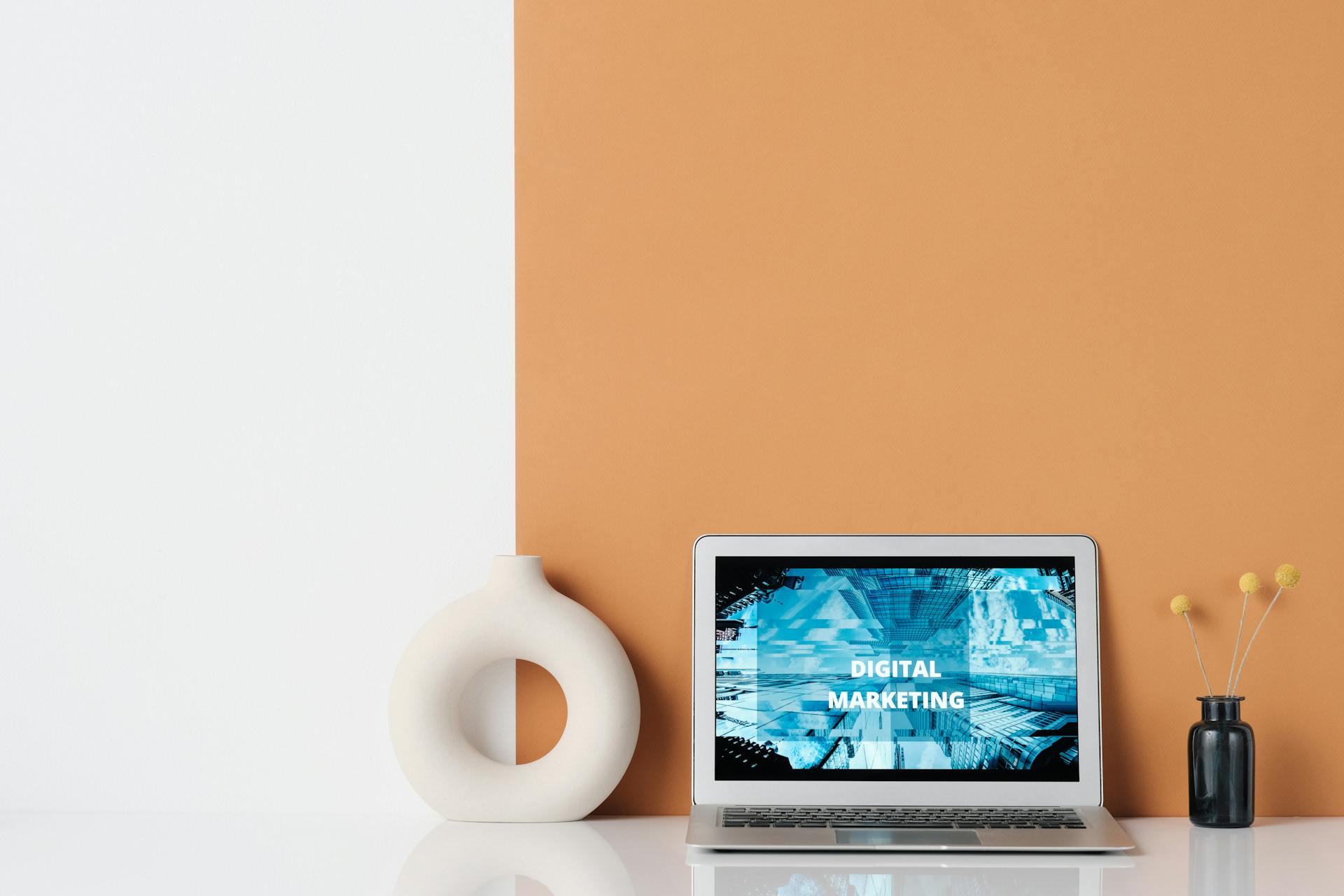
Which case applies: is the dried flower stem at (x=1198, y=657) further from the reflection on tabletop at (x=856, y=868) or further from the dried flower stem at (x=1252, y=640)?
the reflection on tabletop at (x=856, y=868)

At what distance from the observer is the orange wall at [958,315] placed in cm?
139

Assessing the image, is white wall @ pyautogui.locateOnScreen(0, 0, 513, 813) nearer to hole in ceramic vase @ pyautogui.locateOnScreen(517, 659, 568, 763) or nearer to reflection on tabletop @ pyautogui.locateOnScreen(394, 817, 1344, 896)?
hole in ceramic vase @ pyautogui.locateOnScreen(517, 659, 568, 763)

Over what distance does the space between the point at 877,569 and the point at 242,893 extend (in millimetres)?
790

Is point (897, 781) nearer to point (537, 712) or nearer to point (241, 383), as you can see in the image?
point (537, 712)

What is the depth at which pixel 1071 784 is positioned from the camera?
4.33 ft

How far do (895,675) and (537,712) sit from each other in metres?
0.46

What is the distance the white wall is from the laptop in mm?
308

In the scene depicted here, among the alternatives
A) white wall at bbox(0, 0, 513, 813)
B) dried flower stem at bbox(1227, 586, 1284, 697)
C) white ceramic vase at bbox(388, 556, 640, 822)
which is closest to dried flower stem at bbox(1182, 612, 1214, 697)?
dried flower stem at bbox(1227, 586, 1284, 697)

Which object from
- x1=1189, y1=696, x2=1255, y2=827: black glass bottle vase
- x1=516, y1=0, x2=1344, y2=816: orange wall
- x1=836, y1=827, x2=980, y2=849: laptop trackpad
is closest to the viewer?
x1=836, y1=827, x2=980, y2=849: laptop trackpad

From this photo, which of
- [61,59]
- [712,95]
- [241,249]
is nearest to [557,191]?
[712,95]

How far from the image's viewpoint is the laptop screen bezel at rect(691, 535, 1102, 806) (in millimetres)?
1314

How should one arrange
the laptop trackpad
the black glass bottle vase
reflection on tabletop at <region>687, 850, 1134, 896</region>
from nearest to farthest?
reflection on tabletop at <region>687, 850, 1134, 896</region>, the laptop trackpad, the black glass bottle vase

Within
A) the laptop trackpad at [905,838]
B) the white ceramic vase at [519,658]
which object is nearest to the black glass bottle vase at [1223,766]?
the laptop trackpad at [905,838]

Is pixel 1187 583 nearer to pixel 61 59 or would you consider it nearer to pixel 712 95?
pixel 712 95
